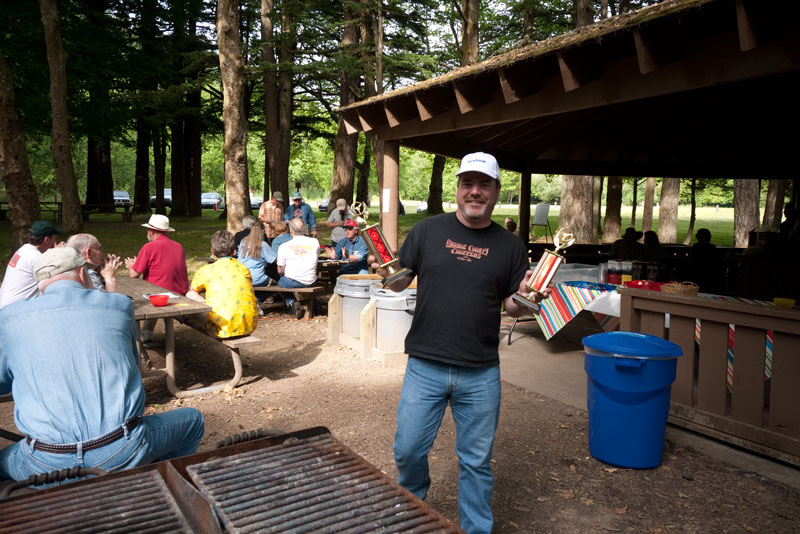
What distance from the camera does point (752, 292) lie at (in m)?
8.65

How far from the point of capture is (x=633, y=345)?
4.17 meters

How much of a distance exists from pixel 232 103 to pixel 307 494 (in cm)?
1077

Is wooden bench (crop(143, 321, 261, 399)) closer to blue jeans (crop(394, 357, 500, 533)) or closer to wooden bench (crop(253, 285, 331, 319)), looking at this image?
wooden bench (crop(253, 285, 331, 319))

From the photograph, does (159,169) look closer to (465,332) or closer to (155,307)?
(155,307)

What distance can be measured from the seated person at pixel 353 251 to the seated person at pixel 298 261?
2.28 ft

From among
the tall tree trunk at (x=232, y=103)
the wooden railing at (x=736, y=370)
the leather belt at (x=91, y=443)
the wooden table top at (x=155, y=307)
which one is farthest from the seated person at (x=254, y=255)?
the leather belt at (x=91, y=443)

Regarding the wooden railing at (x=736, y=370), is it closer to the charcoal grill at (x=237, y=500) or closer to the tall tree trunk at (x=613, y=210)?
the charcoal grill at (x=237, y=500)

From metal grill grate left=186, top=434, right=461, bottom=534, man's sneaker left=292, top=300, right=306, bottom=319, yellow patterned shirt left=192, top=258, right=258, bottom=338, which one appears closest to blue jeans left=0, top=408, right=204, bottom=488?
metal grill grate left=186, top=434, right=461, bottom=534

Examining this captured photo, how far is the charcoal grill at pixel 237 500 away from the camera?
184cm

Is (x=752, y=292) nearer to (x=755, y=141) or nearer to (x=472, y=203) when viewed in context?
(x=755, y=141)

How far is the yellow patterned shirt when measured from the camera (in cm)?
570

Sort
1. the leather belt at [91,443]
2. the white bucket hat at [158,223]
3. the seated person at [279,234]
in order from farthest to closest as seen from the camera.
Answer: the seated person at [279,234], the white bucket hat at [158,223], the leather belt at [91,443]

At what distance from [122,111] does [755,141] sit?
65.9 feet

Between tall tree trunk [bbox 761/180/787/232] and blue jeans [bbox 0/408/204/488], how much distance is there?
73.8ft
